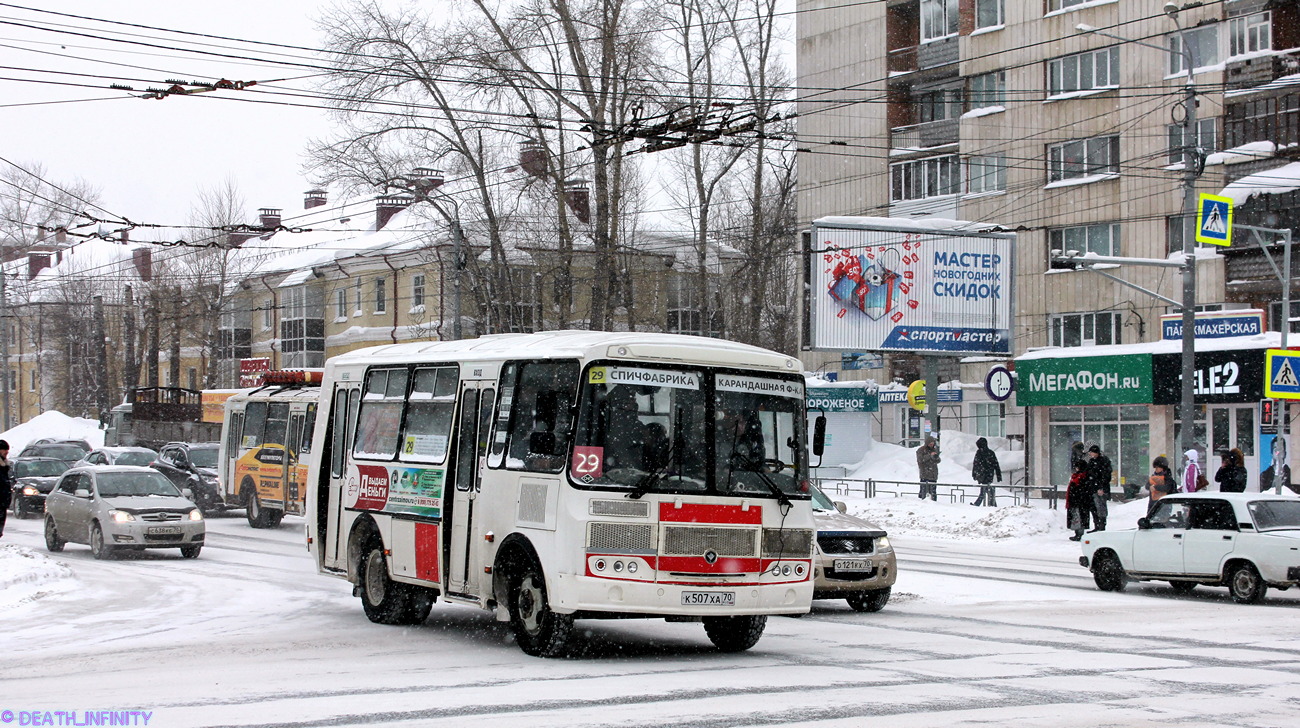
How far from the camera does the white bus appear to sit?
11805mm

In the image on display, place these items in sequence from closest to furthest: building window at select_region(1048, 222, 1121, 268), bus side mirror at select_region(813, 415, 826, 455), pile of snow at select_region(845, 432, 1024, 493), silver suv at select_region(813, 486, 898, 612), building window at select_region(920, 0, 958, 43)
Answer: bus side mirror at select_region(813, 415, 826, 455) < silver suv at select_region(813, 486, 898, 612) < pile of snow at select_region(845, 432, 1024, 493) < building window at select_region(1048, 222, 1121, 268) < building window at select_region(920, 0, 958, 43)

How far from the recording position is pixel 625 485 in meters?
11.8

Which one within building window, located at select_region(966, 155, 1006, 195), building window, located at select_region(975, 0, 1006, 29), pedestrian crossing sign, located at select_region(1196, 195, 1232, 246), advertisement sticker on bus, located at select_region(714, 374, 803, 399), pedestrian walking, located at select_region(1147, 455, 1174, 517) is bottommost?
pedestrian walking, located at select_region(1147, 455, 1174, 517)

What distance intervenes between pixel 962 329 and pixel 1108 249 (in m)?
8.64

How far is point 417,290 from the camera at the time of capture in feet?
220

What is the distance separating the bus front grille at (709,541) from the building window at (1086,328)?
39.8 m

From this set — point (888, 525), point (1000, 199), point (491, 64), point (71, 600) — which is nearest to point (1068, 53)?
point (1000, 199)

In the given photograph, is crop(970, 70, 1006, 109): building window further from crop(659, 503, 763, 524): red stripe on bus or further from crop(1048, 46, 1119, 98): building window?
crop(659, 503, 763, 524): red stripe on bus

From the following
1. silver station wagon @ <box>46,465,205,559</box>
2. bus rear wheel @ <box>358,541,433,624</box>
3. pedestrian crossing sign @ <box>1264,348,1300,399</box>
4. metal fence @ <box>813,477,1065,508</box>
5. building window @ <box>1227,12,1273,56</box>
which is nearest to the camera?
bus rear wheel @ <box>358,541,433,624</box>

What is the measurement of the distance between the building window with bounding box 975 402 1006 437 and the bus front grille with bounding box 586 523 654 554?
137ft

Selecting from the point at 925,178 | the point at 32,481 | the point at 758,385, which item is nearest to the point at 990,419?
the point at 925,178

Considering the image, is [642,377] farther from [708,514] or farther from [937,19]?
[937,19]

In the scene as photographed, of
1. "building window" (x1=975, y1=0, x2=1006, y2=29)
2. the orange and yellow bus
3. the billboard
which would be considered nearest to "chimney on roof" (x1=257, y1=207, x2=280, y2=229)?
the orange and yellow bus

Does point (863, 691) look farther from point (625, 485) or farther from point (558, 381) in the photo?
point (558, 381)
